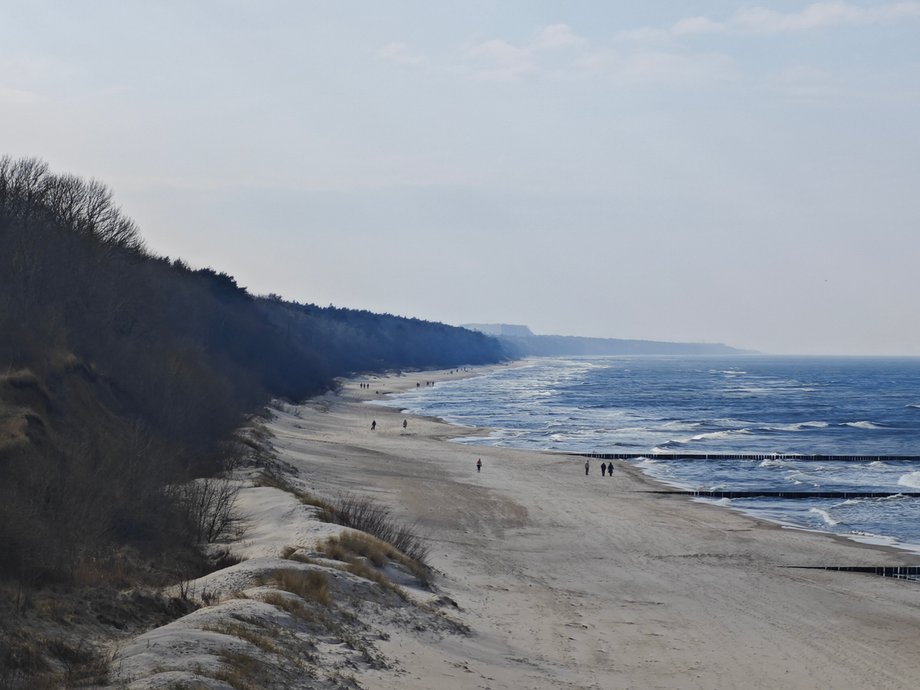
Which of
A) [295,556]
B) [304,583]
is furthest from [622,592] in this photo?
[304,583]

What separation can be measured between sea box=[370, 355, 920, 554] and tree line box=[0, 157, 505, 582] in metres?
23.8

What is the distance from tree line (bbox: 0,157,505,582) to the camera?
56.5ft

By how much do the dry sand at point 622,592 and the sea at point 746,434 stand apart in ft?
15.5

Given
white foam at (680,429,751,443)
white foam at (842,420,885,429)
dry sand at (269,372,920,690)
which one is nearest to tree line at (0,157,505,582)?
dry sand at (269,372,920,690)

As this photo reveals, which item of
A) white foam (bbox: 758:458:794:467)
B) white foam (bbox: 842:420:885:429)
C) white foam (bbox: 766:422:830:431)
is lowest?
white foam (bbox: 758:458:794:467)

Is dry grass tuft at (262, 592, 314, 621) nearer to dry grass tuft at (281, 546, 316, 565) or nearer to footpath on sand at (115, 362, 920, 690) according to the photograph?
footpath on sand at (115, 362, 920, 690)

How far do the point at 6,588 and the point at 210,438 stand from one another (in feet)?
79.4

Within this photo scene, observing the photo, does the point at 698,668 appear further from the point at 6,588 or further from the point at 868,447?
the point at 868,447

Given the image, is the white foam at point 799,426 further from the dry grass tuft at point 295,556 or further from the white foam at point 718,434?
the dry grass tuft at point 295,556

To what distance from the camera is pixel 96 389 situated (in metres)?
33.8

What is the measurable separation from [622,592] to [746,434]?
56828mm

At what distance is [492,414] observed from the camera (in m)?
95.1

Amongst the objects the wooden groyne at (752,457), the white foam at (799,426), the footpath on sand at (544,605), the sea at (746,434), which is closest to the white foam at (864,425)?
the sea at (746,434)

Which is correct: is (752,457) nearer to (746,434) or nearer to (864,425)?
(746,434)
